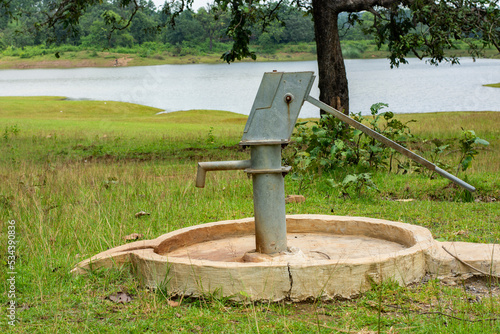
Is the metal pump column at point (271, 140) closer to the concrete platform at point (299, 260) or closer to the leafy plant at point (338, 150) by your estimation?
the concrete platform at point (299, 260)

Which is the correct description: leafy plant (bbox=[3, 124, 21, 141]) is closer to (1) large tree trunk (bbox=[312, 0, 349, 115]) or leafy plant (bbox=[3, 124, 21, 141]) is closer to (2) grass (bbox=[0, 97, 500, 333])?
(2) grass (bbox=[0, 97, 500, 333])

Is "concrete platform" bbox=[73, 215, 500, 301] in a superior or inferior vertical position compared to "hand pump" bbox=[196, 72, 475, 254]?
inferior

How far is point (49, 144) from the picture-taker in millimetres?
12727

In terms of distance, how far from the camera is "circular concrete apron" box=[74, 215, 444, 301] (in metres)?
3.04

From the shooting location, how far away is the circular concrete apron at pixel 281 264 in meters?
3.04

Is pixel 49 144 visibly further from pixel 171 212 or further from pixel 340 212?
pixel 340 212

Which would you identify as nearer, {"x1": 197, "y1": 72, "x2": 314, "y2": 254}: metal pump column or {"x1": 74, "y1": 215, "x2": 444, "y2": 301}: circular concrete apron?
{"x1": 74, "y1": 215, "x2": 444, "y2": 301}: circular concrete apron

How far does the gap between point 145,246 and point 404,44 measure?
263 inches

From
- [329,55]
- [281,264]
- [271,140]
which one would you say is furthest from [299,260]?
[329,55]

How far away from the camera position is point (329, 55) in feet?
31.3

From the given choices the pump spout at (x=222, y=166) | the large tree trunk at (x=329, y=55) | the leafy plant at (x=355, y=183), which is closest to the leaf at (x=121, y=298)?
the pump spout at (x=222, y=166)

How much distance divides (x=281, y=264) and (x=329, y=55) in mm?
7128

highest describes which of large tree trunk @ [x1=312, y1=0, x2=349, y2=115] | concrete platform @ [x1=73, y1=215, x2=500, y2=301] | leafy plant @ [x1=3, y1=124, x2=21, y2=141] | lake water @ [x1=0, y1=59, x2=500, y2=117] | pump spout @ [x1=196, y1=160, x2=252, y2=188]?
large tree trunk @ [x1=312, y1=0, x2=349, y2=115]

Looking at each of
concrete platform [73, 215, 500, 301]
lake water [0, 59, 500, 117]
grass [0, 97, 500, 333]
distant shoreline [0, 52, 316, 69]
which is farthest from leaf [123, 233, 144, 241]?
distant shoreline [0, 52, 316, 69]
